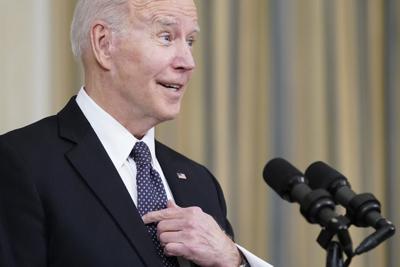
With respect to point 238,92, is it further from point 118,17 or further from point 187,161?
point 118,17

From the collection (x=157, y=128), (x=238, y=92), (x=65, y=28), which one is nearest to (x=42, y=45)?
(x=65, y=28)

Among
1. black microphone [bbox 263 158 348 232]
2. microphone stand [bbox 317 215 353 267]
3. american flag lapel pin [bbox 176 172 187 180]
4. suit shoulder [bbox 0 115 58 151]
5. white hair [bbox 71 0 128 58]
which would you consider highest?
white hair [bbox 71 0 128 58]

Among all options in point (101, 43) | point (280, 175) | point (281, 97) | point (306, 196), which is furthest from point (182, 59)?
point (281, 97)

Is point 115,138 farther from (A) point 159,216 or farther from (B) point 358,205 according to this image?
(B) point 358,205

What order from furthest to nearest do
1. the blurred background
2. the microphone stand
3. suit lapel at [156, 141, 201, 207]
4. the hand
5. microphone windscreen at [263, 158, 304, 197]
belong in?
the blurred background, suit lapel at [156, 141, 201, 207], the hand, microphone windscreen at [263, 158, 304, 197], the microphone stand

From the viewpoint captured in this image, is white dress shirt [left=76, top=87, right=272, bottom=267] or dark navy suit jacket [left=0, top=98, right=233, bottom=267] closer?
dark navy suit jacket [left=0, top=98, right=233, bottom=267]

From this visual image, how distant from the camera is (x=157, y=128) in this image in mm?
2869

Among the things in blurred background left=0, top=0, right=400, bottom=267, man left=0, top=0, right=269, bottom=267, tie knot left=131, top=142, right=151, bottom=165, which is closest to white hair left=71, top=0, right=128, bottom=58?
man left=0, top=0, right=269, bottom=267

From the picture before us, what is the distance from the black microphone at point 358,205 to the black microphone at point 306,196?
1.4 inches

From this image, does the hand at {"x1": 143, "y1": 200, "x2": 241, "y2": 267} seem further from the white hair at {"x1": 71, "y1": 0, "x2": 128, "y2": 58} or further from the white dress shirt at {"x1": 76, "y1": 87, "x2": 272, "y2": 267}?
the white hair at {"x1": 71, "y1": 0, "x2": 128, "y2": 58}

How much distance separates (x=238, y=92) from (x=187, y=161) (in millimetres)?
885

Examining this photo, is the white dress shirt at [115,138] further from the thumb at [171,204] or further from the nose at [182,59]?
the nose at [182,59]

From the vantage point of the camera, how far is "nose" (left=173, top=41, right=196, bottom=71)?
75.3 inches

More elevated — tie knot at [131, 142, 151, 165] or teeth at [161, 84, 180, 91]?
teeth at [161, 84, 180, 91]
